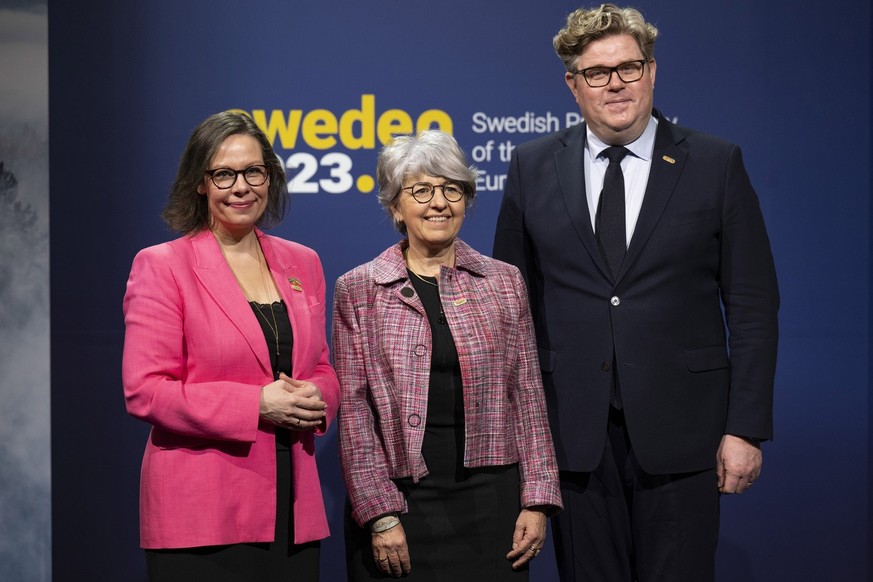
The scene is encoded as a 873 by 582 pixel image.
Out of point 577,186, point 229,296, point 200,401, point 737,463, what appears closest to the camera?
point 200,401

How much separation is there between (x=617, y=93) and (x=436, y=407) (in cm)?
93

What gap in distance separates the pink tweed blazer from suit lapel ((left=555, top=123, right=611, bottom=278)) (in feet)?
0.75

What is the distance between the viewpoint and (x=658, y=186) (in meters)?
2.60

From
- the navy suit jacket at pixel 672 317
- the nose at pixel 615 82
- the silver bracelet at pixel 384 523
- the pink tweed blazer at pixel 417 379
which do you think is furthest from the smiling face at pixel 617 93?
the silver bracelet at pixel 384 523

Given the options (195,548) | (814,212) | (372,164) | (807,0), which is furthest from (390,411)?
(807,0)

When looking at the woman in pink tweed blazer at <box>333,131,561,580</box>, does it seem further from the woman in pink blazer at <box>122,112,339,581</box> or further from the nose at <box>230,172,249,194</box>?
the nose at <box>230,172,249,194</box>

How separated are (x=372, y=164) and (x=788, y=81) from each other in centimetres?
165

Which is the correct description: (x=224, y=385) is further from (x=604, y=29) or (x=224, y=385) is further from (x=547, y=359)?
(x=604, y=29)

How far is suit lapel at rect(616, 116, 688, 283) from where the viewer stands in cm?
256

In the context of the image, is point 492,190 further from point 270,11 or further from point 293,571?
point 293,571

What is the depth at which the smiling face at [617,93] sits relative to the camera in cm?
259

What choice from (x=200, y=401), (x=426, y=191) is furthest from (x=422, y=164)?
(x=200, y=401)

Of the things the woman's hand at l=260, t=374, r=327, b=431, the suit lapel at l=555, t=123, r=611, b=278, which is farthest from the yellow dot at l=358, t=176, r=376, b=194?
the woman's hand at l=260, t=374, r=327, b=431

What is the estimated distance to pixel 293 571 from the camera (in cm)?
249
